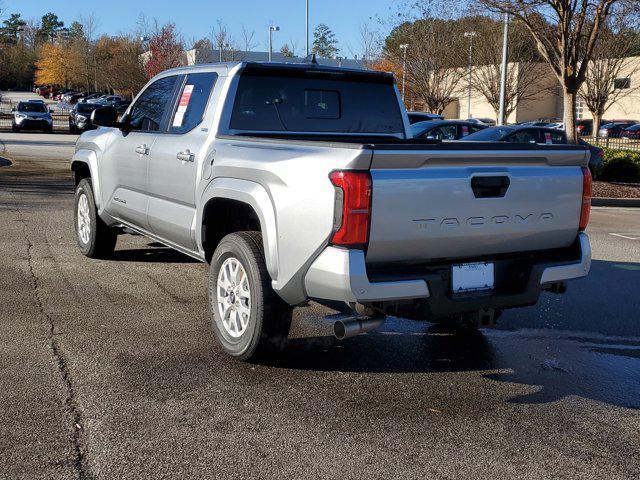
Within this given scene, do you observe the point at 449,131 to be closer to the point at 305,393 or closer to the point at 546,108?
the point at 305,393

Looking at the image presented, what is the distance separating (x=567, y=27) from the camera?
17.4 m

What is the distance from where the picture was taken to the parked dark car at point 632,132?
155ft

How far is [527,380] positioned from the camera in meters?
5.00

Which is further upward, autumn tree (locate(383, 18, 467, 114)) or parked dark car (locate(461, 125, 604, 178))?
autumn tree (locate(383, 18, 467, 114))

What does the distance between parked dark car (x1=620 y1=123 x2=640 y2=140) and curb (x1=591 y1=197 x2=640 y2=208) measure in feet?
108

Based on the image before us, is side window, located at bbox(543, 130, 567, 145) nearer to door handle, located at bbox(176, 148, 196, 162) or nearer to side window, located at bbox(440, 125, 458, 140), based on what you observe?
side window, located at bbox(440, 125, 458, 140)

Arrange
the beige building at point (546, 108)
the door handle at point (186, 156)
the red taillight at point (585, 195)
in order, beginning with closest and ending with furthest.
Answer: the red taillight at point (585, 195)
the door handle at point (186, 156)
the beige building at point (546, 108)

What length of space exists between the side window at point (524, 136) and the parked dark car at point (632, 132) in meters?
30.4

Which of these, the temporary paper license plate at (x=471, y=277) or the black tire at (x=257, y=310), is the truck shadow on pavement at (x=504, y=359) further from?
the temporary paper license plate at (x=471, y=277)

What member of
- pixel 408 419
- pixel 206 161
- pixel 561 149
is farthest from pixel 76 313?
pixel 561 149

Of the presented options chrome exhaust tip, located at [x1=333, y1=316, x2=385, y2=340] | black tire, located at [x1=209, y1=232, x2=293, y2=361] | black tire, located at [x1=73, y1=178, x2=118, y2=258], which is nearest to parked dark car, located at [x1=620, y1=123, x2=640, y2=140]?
black tire, located at [x1=73, y1=178, x2=118, y2=258]

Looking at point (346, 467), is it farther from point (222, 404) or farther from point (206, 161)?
point (206, 161)

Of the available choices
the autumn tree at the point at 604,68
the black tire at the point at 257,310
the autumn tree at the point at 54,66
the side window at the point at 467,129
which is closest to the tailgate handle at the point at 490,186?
the black tire at the point at 257,310

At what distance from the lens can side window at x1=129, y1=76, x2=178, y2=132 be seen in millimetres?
6625
